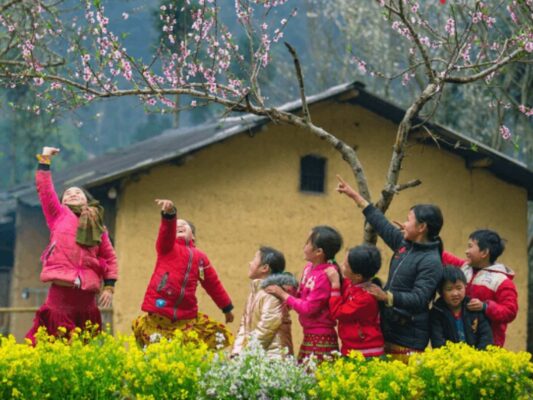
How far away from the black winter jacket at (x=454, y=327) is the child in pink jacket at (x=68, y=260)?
2.56m

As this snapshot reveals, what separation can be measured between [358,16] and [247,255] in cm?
2533

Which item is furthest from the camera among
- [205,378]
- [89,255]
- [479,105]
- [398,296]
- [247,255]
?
[479,105]

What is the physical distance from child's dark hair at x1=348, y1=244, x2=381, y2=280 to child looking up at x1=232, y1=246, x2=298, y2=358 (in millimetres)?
939

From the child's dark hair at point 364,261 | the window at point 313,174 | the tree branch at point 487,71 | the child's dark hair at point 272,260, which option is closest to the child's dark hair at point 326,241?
the child's dark hair at point 364,261

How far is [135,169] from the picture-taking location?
15.1 m

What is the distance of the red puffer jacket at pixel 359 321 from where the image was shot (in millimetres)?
7520

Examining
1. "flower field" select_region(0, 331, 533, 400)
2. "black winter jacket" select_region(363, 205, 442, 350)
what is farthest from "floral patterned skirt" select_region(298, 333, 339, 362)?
"flower field" select_region(0, 331, 533, 400)

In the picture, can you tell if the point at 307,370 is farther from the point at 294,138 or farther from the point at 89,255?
the point at 294,138

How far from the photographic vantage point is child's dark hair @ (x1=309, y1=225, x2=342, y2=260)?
8109mm

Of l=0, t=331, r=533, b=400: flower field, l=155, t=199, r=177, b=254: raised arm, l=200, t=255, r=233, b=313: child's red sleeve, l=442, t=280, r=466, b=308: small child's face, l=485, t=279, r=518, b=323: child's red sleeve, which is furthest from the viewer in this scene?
l=200, t=255, r=233, b=313: child's red sleeve

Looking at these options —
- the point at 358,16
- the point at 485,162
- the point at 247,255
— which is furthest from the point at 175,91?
the point at 358,16

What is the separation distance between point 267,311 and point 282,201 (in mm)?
8885

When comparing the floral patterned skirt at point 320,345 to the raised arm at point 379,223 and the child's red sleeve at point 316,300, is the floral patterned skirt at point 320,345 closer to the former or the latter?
the child's red sleeve at point 316,300

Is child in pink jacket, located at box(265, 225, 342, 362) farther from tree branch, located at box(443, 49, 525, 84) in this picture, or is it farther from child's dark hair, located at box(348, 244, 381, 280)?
tree branch, located at box(443, 49, 525, 84)
